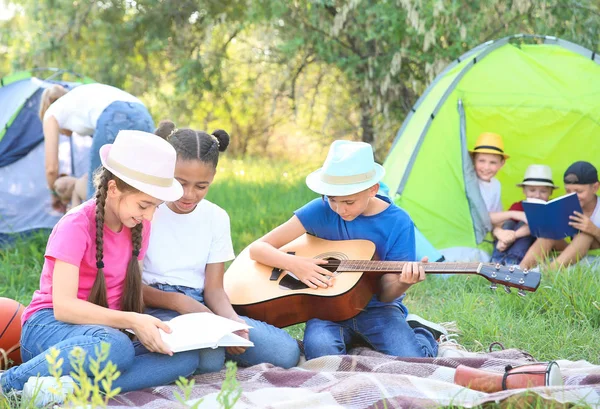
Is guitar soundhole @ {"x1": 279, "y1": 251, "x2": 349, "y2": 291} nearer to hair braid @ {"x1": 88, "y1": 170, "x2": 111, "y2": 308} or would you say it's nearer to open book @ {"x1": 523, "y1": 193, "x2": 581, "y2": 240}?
hair braid @ {"x1": 88, "y1": 170, "x2": 111, "y2": 308}

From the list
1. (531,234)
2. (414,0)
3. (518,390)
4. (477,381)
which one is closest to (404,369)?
(477,381)

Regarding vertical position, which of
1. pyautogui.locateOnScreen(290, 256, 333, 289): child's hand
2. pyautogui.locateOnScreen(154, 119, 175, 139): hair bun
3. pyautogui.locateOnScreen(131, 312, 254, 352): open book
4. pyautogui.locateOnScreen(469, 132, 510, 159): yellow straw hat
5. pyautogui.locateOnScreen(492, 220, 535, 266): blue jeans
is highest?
pyautogui.locateOnScreen(154, 119, 175, 139): hair bun

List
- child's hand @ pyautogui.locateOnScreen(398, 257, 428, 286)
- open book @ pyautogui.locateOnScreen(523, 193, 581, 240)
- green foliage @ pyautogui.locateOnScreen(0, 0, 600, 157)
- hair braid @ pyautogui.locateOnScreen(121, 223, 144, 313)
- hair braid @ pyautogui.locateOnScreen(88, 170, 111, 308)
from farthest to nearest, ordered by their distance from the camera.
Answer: green foliage @ pyautogui.locateOnScreen(0, 0, 600, 157) → open book @ pyautogui.locateOnScreen(523, 193, 581, 240) → child's hand @ pyautogui.locateOnScreen(398, 257, 428, 286) → hair braid @ pyautogui.locateOnScreen(121, 223, 144, 313) → hair braid @ pyautogui.locateOnScreen(88, 170, 111, 308)

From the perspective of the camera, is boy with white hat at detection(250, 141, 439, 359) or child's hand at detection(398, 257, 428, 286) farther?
boy with white hat at detection(250, 141, 439, 359)

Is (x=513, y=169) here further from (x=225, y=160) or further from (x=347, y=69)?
(x=225, y=160)

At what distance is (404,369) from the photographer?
3203 mm

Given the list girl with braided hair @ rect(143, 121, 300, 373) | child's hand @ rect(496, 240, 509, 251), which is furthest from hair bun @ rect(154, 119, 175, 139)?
child's hand @ rect(496, 240, 509, 251)

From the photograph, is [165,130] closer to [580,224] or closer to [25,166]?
[580,224]

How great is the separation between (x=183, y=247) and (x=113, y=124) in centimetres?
170

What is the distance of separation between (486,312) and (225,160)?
21.5 ft

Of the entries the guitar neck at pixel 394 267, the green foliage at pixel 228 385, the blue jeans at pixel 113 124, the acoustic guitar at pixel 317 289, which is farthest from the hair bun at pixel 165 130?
the green foliage at pixel 228 385

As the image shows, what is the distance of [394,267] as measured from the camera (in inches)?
133

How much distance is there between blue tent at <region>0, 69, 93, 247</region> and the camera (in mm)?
6020

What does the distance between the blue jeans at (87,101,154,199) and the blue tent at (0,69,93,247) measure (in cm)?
117
